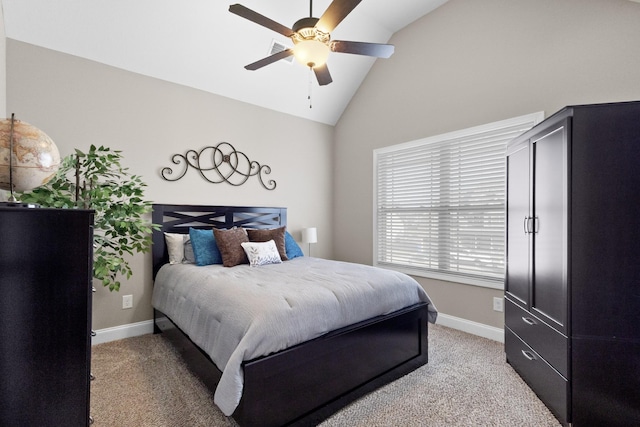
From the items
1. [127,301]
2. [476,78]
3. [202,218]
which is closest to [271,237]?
[202,218]

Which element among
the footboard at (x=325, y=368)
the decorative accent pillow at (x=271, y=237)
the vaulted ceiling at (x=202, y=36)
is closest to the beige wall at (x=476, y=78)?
the vaulted ceiling at (x=202, y=36)

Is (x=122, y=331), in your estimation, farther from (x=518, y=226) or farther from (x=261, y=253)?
(x=518, y=226)

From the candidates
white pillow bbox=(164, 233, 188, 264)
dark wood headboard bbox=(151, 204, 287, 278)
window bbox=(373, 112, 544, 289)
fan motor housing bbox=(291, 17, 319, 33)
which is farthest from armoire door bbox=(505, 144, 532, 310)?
white pillow bbox=(164, 233, 188, 264)

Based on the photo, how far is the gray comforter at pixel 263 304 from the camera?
1.53 meters

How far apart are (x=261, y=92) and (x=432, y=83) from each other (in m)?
2.07

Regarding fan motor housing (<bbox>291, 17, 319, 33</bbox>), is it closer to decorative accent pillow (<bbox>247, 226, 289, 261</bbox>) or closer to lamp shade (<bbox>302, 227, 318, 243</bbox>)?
decorative accent pillow (<bbox>247, 226, 289, 261</bbox>)

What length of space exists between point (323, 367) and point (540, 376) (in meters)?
1.45

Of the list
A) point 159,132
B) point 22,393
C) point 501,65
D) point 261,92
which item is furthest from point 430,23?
point 22,393

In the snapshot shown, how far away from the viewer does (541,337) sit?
1.92m

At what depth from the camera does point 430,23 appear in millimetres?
3432

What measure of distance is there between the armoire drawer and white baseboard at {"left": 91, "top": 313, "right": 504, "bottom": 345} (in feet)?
1.89

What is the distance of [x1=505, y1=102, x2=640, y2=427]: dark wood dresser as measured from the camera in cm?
154

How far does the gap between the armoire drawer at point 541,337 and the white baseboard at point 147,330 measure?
577 mm

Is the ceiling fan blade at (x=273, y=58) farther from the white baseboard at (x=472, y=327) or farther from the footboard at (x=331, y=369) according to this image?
the white baseboard at (x=472, y=327)
